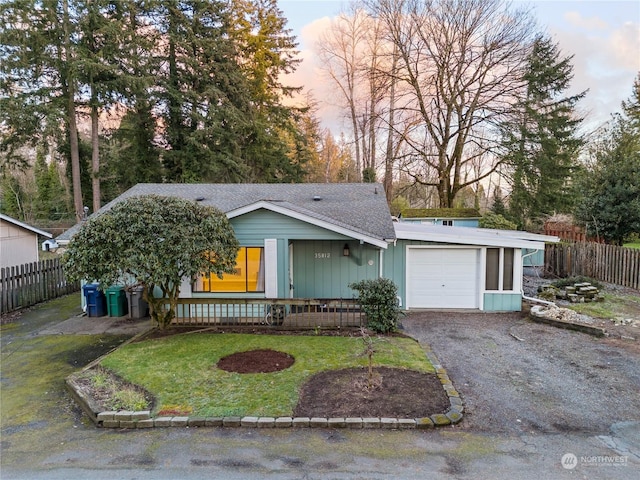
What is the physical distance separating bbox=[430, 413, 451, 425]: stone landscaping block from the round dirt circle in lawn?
2.77m

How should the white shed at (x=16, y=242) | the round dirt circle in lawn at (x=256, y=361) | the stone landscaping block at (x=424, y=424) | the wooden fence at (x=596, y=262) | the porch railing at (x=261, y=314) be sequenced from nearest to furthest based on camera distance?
the stone landscaping block at (x=424, y=424)
the round dirt circle in lawn at (x=256, y=361)
the porch railing at (x=261, y=314)
the white shed at (x=16, y=242)
the wooden fence at (x=596, y=262)

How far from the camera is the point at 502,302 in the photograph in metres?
11.1

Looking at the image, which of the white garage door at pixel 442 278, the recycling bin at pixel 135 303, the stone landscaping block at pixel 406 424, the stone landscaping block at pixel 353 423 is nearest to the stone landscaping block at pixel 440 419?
the stone landscaping block at pixel 406 424

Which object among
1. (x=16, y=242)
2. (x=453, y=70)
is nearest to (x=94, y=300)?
(x=16, y=242)

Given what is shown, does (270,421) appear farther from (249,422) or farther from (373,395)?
(373,395)

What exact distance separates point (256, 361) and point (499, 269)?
7728 mm

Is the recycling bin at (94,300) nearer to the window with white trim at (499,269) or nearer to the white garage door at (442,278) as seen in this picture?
the white garage door at (442,278)

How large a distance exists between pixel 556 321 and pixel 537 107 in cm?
2108

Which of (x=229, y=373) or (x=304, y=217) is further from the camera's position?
(x=304, y=217)

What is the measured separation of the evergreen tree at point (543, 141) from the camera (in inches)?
920

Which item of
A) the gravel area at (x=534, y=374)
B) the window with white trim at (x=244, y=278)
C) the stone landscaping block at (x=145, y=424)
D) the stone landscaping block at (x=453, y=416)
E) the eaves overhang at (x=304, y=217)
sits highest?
the eaves overhang at (x=304, y=217)

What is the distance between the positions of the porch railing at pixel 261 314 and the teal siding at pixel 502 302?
4.15 metres

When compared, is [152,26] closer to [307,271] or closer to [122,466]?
[307,271]

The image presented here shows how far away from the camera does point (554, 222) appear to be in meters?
28.0
